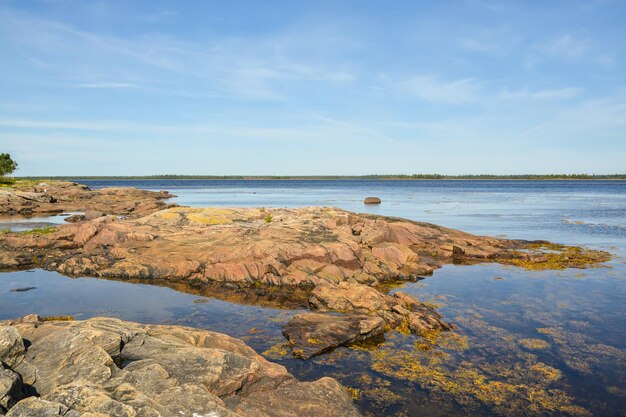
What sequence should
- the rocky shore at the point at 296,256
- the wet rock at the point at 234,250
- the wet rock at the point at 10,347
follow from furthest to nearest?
the wet rock at the point at 234,250 < the rocky shore at the point at 296,256 < the wet rock at the point at 10,347

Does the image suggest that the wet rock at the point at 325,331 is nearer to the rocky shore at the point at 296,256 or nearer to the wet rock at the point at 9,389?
the rocky shore at the point at 296,256

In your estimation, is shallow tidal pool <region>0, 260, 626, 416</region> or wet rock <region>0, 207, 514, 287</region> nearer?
shallow tidal pool <region>0, 260, 626, 416</region>

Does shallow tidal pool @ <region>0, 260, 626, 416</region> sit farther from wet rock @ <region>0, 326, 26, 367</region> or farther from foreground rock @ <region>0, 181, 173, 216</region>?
foreground rock @ <region>0, 181, 173, 216</region>

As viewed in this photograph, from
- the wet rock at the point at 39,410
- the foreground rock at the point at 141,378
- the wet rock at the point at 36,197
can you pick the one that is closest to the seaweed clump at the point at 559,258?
the foreground rock at the point at 141,378

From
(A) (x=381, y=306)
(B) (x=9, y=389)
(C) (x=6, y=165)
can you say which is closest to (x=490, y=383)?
(A) (x=381, y=306)

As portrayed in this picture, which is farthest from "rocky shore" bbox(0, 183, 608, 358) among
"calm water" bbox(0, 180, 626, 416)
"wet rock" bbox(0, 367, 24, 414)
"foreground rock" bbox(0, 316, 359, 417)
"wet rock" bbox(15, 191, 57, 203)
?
"wet rock" bbox(15, 191, 57, 203)

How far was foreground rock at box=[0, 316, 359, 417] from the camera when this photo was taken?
7324 millimetres

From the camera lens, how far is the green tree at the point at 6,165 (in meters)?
126

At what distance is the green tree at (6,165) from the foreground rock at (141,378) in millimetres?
139907

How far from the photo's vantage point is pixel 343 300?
71.7ft

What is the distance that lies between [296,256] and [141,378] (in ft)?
63.7

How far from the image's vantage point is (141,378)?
9.16 metres

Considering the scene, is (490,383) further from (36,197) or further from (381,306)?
(36,197)

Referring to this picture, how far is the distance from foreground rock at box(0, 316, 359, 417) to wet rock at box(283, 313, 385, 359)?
3.16 meters
